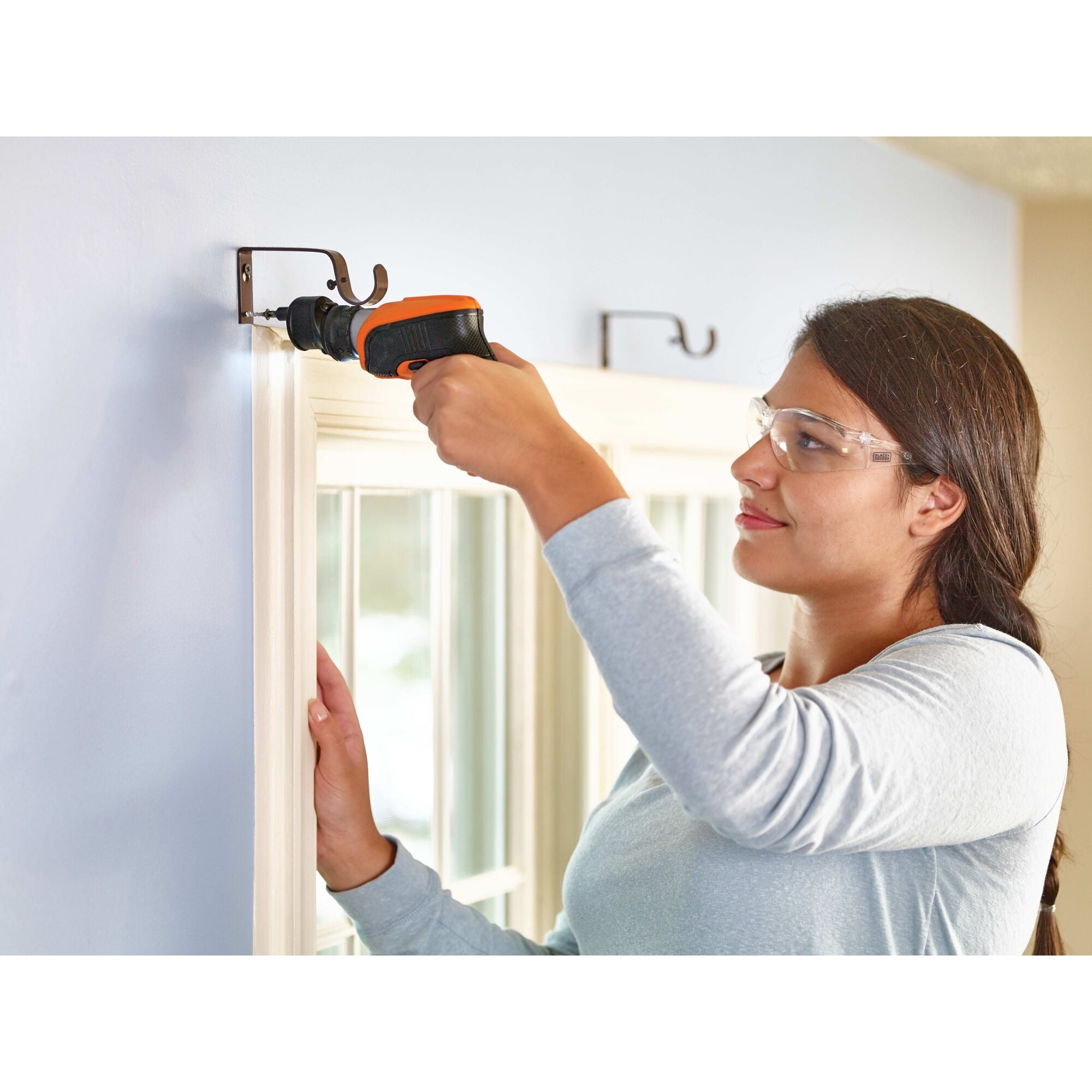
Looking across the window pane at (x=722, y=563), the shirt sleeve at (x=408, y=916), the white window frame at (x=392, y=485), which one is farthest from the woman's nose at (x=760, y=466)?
the window pane at (x=722, y=563)

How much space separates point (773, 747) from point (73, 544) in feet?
1.98

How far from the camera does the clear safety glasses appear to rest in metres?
0.94

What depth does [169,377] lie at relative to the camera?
0.97 meters

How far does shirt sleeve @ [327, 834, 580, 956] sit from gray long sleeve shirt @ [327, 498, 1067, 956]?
5.9 inches

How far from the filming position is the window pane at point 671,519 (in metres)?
1.85

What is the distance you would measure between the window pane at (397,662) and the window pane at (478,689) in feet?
0.21

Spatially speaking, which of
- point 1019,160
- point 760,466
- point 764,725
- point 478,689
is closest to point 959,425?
point 760,466

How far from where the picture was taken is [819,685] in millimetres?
953

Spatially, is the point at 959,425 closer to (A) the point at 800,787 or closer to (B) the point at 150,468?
(A) the point at 800,787
